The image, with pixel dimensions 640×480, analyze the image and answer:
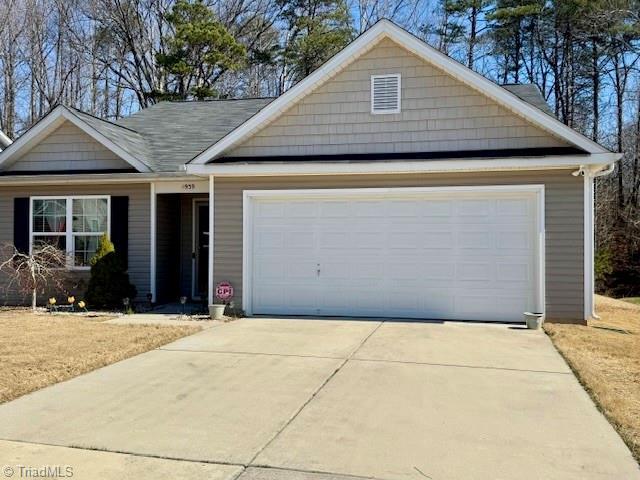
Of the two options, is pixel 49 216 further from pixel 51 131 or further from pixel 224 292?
pixel 224 292

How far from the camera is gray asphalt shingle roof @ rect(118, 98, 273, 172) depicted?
43.1ft

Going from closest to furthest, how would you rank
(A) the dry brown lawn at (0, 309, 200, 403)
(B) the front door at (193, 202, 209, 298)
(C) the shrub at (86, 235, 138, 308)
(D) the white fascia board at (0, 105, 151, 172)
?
(A) the dry brown lawn at (0, 309, 200, 403), (C) the shrub at (86, 235, 138, 308), (D) the white fascia board at (0, 105, 151, 172), (B) the front door at (193, 202, 209, 298)

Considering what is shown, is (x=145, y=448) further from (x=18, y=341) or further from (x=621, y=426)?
(x=18, y=341)

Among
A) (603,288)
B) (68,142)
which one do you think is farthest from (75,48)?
(603,288)

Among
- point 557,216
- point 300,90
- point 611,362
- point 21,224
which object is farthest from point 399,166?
point 21,224

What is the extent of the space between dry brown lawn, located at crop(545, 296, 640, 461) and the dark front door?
752cm

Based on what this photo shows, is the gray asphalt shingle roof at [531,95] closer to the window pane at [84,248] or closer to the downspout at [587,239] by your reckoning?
the downspout at [587,239]

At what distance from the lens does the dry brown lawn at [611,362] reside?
16.5ft

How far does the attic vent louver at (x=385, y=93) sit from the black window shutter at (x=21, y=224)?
25.6 ft

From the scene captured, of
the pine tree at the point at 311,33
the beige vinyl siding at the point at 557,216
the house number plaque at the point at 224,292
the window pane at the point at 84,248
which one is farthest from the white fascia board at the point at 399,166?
the pine tree at the point at 311,33

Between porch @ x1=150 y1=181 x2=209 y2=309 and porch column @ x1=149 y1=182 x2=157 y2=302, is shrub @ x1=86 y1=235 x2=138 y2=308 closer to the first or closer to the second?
porch column @ x1=149 y1=182 x2=157 y2=302

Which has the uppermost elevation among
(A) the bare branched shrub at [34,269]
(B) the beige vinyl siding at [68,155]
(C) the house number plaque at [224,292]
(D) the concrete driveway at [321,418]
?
(B) the beige vinyl siding at [68,155]

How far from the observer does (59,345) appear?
313 inches

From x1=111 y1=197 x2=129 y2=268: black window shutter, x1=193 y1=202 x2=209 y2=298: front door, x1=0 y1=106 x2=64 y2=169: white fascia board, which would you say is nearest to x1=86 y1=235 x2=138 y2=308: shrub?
x1=111 y1=197 x2=129 y2=268: black window shutter
